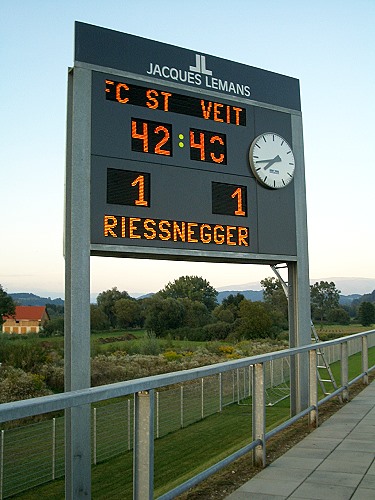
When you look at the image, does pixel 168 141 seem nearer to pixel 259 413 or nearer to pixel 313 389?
pixel 313 389

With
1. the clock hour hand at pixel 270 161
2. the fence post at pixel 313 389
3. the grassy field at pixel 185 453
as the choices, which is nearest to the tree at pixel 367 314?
the clock hour hand at pixel 270 161

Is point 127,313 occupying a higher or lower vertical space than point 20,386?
higher

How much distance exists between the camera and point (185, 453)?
4199mm

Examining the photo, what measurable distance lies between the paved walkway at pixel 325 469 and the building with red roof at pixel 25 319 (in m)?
32.6

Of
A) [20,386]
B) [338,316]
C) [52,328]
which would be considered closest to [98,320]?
[52,328]

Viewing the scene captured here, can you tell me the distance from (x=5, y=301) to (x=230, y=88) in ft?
113

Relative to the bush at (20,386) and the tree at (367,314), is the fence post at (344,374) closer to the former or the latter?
the bush at (20,386)

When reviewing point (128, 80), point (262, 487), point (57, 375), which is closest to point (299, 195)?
point (128, 80)

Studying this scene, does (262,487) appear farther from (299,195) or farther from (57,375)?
(57,375)

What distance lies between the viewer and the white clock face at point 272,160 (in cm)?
880

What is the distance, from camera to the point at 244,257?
8.40 m

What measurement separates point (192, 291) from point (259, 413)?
39295mm

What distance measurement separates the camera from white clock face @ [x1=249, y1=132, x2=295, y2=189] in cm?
880

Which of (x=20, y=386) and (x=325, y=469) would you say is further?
(x=20, y=386)
